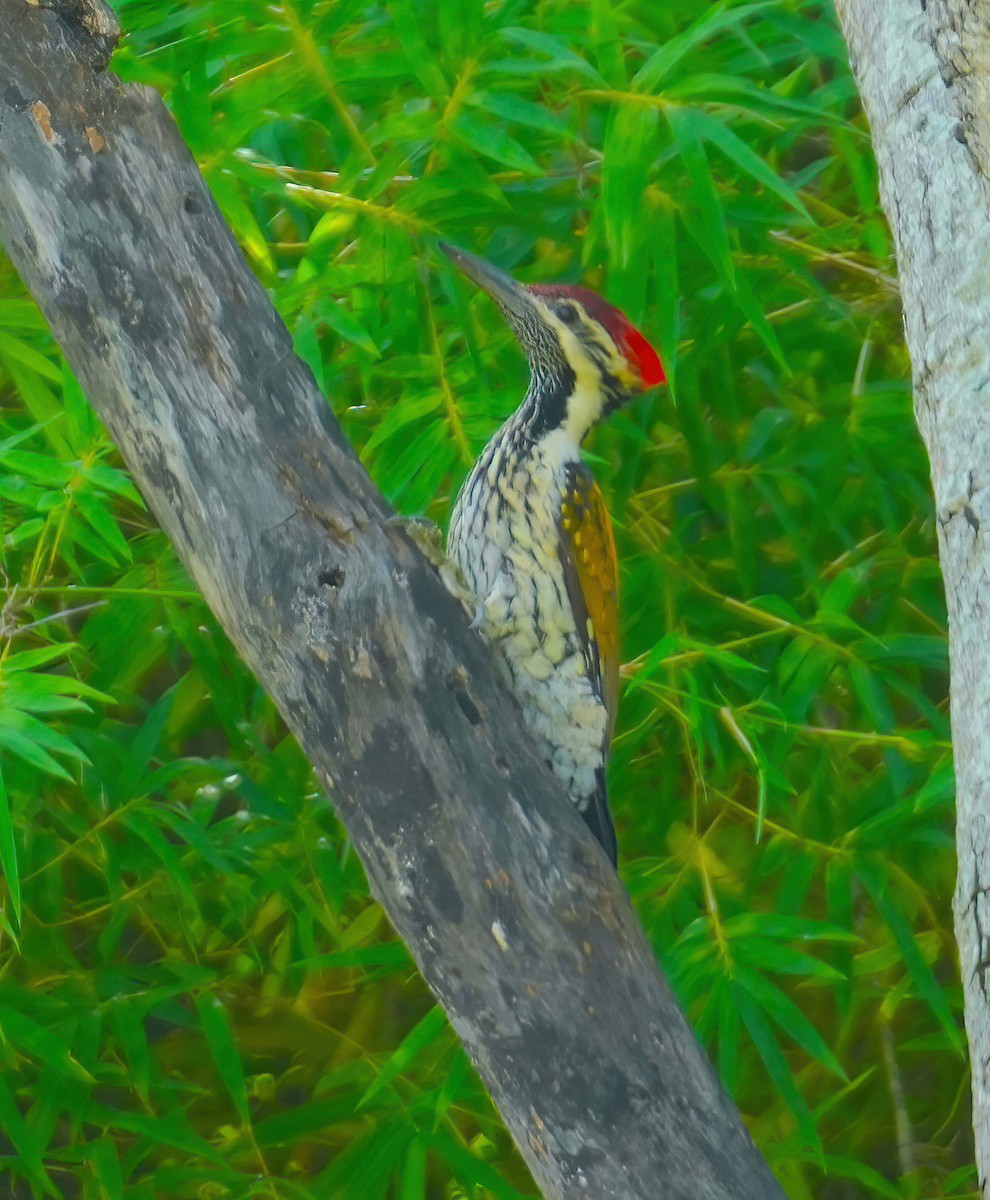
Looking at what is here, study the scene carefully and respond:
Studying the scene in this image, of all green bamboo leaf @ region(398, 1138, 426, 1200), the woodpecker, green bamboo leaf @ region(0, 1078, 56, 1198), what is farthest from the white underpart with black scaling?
green bamboo leaf @ region(0, 1078, 56, 1198)

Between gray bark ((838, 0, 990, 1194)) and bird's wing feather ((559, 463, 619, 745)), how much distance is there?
70cm

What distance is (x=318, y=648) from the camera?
5.04 ft

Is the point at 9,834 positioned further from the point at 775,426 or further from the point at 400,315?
the point at 775,426

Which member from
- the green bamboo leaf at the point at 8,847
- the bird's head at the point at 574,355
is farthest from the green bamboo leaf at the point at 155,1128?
the bird's head at the point at 574,355

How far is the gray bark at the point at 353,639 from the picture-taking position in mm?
1492

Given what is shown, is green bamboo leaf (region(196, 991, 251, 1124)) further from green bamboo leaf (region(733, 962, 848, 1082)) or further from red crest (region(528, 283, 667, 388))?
red crest (region(528, 283, 667, 388))

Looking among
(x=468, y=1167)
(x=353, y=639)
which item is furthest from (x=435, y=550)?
(x=468, y=1167)

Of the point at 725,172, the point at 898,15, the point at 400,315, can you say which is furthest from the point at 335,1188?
the point at 898,15

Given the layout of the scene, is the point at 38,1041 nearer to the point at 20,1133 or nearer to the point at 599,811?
the point at 20,1133

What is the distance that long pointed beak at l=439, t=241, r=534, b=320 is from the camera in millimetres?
2035

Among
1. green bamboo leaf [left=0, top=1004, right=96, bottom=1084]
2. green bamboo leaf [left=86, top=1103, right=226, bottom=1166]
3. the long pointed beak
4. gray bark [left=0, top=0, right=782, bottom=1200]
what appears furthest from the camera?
green bamboo leaf [left=86, top=1103, right=226, bottom=1166]

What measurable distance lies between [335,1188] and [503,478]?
1087 mm

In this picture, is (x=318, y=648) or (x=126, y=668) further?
(x=126, y=668)

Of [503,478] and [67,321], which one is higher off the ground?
[67,321]
